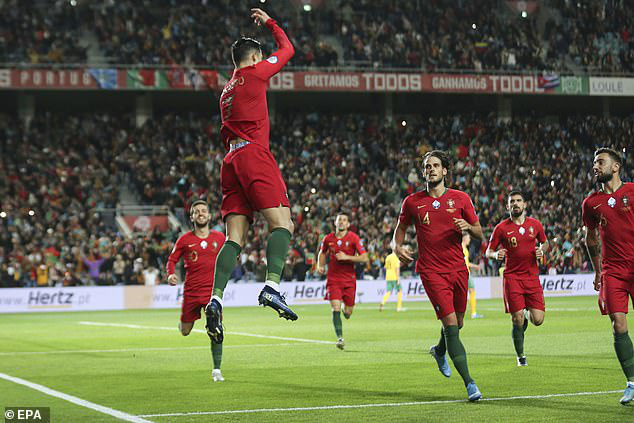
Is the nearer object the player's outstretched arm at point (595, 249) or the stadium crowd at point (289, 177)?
the player's outstretched arm at point (595, 249)

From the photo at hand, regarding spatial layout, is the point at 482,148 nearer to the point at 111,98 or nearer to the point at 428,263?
the point at 111,98

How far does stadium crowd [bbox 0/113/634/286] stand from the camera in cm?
3422

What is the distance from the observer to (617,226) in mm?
10438

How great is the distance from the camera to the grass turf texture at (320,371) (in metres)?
10.2

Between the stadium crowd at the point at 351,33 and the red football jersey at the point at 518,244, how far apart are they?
30.0m

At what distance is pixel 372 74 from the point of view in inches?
1785

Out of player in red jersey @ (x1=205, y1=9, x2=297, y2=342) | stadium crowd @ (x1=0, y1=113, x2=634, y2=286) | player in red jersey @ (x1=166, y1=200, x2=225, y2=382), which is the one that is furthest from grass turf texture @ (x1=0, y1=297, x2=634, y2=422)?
stadium crowd @ (x1=0, y1=113, x2=634, y2=286)

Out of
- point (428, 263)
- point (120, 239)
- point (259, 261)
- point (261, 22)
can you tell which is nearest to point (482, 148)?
point (259, 261)

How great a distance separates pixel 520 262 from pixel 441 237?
4388 millimetres

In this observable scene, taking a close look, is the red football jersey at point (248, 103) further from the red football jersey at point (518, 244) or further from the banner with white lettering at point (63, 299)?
the banner with white lettering at point (63, 299)

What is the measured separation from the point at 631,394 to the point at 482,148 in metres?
36.0

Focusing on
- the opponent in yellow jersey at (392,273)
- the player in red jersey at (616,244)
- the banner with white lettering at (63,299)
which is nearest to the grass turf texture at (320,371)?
the player in red jersey at (616,244)

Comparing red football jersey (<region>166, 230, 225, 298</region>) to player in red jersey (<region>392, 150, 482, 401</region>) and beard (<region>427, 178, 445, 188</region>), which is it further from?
beard (<region>427, 178, 445, 188</region>)

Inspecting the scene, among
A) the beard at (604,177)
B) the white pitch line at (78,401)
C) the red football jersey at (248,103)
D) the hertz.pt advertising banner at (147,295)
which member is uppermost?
the red football jersey at (248,103)
